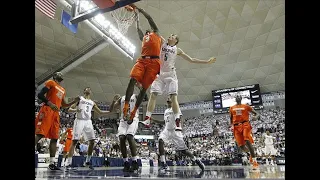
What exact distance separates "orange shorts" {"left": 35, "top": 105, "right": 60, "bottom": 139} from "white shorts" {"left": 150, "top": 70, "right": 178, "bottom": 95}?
82.1 inches

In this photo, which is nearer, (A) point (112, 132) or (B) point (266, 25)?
(B) point (266, 25)

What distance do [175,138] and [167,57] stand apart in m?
2.36

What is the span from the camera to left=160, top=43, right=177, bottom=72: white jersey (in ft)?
18.2

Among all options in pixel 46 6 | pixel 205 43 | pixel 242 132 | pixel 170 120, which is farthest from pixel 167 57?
pixel 205 43

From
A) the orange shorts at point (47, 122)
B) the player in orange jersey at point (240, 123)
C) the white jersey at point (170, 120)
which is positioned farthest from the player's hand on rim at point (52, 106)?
the player in orange jersey at point (240, 123)

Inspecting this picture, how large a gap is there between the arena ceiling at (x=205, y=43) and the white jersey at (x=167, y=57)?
1789cm

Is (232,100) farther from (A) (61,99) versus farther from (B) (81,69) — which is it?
(A) (61,99)

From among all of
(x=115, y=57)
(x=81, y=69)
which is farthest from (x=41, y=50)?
(x=115, y=57)

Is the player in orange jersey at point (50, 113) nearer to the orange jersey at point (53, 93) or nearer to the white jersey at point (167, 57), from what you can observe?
the orange jersey at point (53, 93)
